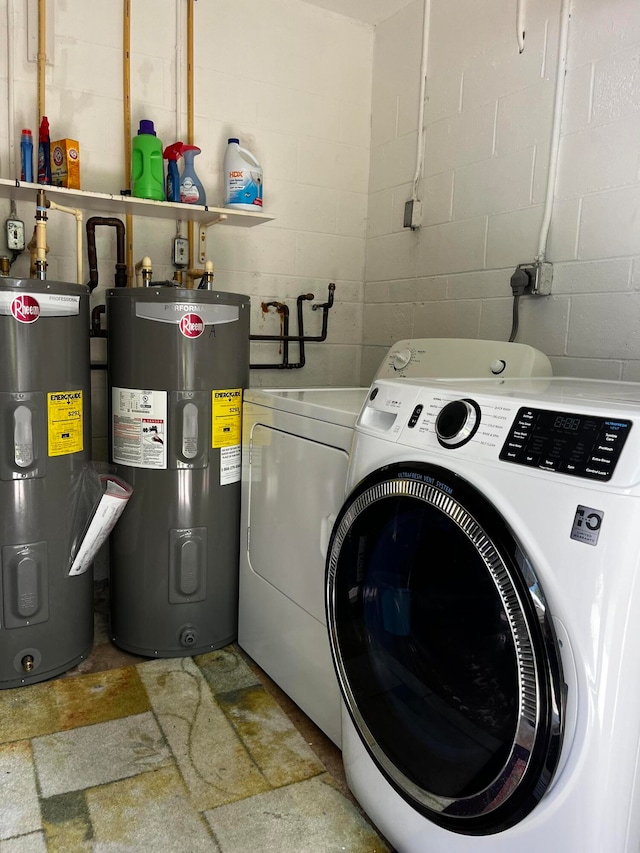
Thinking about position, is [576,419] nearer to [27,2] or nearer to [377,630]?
[377,630]

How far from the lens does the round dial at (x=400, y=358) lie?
2.36 meters

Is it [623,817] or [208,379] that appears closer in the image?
[623,817]

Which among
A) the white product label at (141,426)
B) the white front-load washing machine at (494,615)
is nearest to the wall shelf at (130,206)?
the white product label at (141,426)

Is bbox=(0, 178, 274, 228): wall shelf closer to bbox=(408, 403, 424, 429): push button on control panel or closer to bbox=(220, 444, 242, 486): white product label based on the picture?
bbox=(220, 444, 242, 486): white product label

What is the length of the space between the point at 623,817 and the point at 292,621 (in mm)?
1062

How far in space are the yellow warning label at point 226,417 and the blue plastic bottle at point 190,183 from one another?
864mm

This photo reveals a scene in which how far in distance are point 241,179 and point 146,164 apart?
370mm

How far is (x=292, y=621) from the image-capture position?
1.85 meters

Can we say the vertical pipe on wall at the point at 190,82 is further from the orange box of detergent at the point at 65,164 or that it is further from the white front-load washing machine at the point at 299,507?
the white front-load washing machine at the point at 299,507

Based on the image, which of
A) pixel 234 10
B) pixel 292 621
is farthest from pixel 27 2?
pixel 292 621

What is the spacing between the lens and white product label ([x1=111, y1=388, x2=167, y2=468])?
1.99 m

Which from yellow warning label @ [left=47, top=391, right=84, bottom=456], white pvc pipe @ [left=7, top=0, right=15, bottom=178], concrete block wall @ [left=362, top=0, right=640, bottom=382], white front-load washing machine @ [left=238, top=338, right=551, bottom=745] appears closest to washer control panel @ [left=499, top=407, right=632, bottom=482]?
white front-load washing machine @ [left=238, top=338, right=551, bottom=745]

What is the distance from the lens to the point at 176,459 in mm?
2033

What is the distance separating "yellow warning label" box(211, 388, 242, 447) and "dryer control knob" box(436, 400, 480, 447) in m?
1.04
